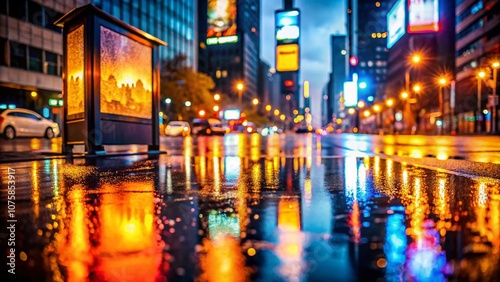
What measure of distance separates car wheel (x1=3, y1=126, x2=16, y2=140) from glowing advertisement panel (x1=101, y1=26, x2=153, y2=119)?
15.3 m

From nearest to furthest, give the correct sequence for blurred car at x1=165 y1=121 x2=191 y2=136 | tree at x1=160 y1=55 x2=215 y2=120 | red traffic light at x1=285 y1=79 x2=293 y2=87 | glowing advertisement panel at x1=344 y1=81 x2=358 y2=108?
blurred car at x1=165 y1=121 x2=191 y2=136
tree at x1=160 y1=55 x2=215 y2=120
red traffic light at x1=285 y1=79 x2=293 y2=87
glowing advertisement panel at x1=344 y1=81 x2=358 y2=108

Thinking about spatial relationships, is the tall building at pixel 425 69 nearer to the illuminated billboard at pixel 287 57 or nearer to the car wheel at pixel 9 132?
the illuminated billboard at pixel 287 57

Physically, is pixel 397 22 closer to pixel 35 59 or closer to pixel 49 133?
pixel 35 59

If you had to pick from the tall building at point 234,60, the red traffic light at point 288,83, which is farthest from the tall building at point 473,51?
the tall building at point 234,60

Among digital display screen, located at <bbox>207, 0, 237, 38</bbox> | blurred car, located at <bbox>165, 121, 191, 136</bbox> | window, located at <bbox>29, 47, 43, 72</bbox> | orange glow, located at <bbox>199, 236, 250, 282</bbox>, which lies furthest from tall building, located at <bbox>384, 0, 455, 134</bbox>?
orange glow, located at <bbox>199, 236, 250, 282</bbox>

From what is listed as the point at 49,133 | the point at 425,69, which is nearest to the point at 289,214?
the point at 49,133

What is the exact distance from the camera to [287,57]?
48.0 m

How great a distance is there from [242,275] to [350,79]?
11356cm

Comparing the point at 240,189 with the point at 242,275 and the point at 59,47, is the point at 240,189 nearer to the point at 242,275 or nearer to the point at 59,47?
the point at 242,275

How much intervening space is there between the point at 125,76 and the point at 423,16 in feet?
162

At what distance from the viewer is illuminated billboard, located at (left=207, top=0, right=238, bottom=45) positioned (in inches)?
2562

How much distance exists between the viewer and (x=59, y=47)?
140 ft

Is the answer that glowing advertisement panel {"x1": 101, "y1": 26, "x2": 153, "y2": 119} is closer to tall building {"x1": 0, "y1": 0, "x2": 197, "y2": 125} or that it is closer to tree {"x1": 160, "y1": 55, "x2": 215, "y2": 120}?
tall building {"x1": 0, "y1": 0, "x2": 197, "y2": 125}

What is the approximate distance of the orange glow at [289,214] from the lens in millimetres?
3789
